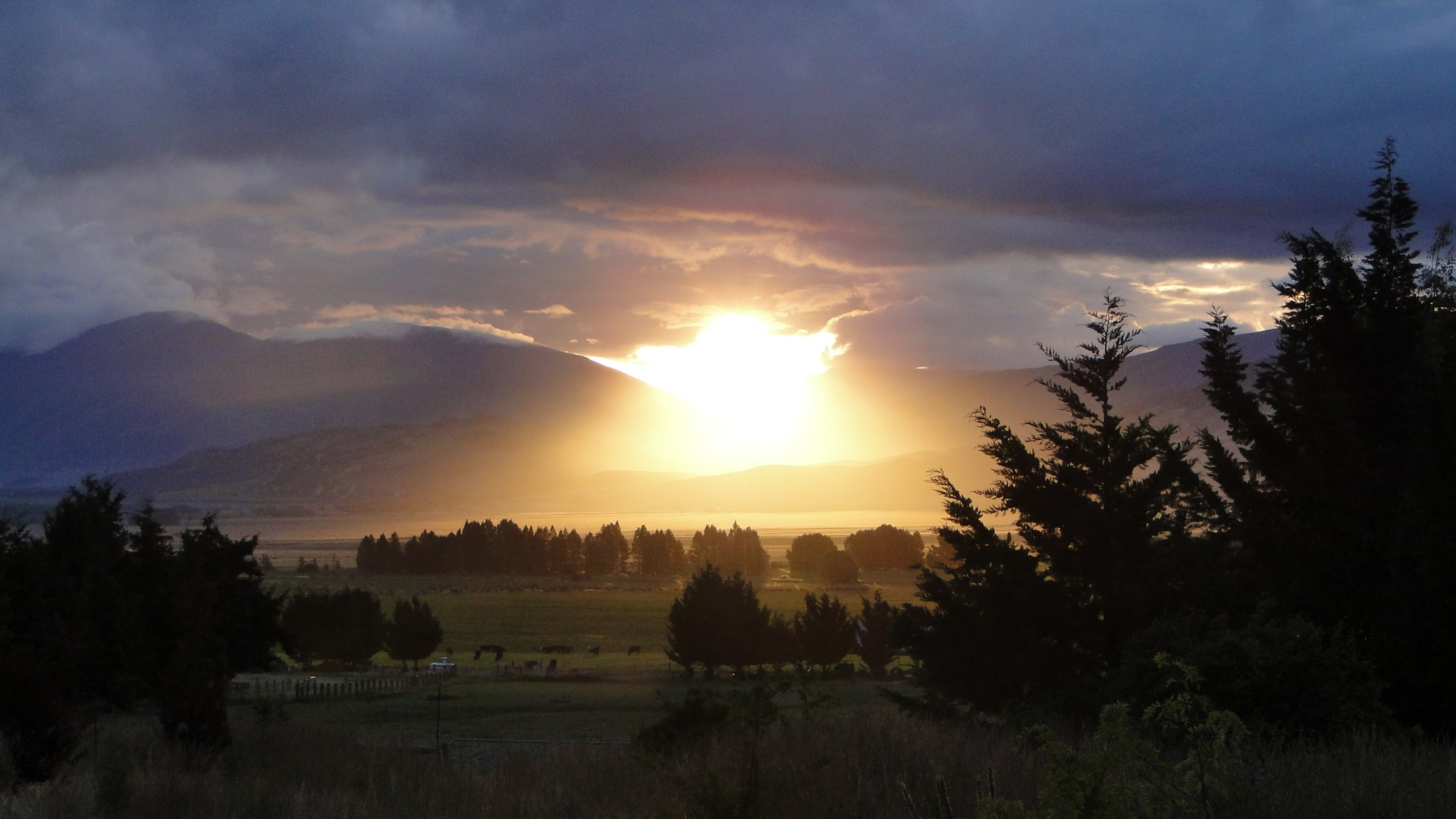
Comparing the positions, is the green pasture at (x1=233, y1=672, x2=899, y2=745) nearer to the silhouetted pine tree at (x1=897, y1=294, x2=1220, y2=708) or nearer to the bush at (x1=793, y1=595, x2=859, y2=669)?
the silhouetted pine tree at (x1=897, y1=294, x2=1220, y2=708)

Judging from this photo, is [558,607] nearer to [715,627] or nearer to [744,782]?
[715,627]

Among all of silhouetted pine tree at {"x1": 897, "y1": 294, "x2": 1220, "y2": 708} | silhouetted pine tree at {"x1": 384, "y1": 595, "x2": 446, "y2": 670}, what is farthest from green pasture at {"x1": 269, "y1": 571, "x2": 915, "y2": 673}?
silhouetted pine tree at {"x1": 897, "y1": 294, "x2": 1220, "y2": 708}

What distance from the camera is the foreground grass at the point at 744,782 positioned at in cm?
721

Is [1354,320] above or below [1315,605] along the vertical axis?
above

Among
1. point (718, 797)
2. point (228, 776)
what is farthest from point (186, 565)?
point (718, 797)

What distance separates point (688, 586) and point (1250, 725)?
52.9m

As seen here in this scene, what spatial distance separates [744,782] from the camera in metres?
8.12

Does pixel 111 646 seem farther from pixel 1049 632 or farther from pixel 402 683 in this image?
pixel 1049 632

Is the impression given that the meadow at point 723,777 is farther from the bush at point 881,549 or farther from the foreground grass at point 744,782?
the bush at point 881,549

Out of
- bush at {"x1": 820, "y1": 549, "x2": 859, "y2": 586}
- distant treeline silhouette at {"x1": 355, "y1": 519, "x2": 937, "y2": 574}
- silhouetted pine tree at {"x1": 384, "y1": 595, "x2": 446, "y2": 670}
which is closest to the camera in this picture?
silhouetted pine tree at {"x1": 384, "y1": 595, "x2": 446, "y2": 670}

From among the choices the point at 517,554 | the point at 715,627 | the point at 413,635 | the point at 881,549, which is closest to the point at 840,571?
the point at 881,549

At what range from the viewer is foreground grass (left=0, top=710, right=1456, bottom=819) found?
23.6 ft

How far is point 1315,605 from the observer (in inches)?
570

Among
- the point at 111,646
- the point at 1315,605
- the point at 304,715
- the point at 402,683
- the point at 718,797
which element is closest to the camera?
the point at 718,797
